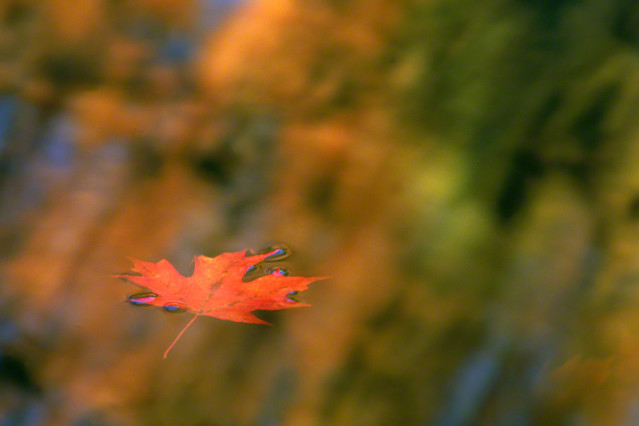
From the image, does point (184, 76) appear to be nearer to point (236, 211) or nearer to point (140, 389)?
point (236, 211)

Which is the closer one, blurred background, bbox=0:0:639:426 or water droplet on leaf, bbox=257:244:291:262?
blurred background, bbox=0:0:639:426

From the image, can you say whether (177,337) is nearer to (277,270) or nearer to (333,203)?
(277,270)

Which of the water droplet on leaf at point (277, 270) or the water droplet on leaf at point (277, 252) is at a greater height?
the water droplet on leaf at point (277, 252)

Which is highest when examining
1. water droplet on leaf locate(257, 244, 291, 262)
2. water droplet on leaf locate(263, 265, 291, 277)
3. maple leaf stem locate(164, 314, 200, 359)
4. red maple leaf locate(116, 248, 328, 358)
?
water droplet on leaf locate(257, 244, 291, 262)

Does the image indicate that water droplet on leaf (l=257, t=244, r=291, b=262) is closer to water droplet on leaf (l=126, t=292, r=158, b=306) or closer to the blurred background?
the blurred background

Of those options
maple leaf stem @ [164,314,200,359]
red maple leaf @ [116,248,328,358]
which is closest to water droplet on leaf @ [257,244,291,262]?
red maple leaf @ [116,248,328,358]

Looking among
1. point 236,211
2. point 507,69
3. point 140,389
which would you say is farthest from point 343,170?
point 140,389

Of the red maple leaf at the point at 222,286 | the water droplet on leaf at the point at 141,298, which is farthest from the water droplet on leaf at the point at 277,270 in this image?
the water droplet on leaf at the point at 141,298

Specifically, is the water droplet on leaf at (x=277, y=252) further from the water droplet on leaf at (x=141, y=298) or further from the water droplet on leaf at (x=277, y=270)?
the water droplet on leaf at (x=141, y=298)
